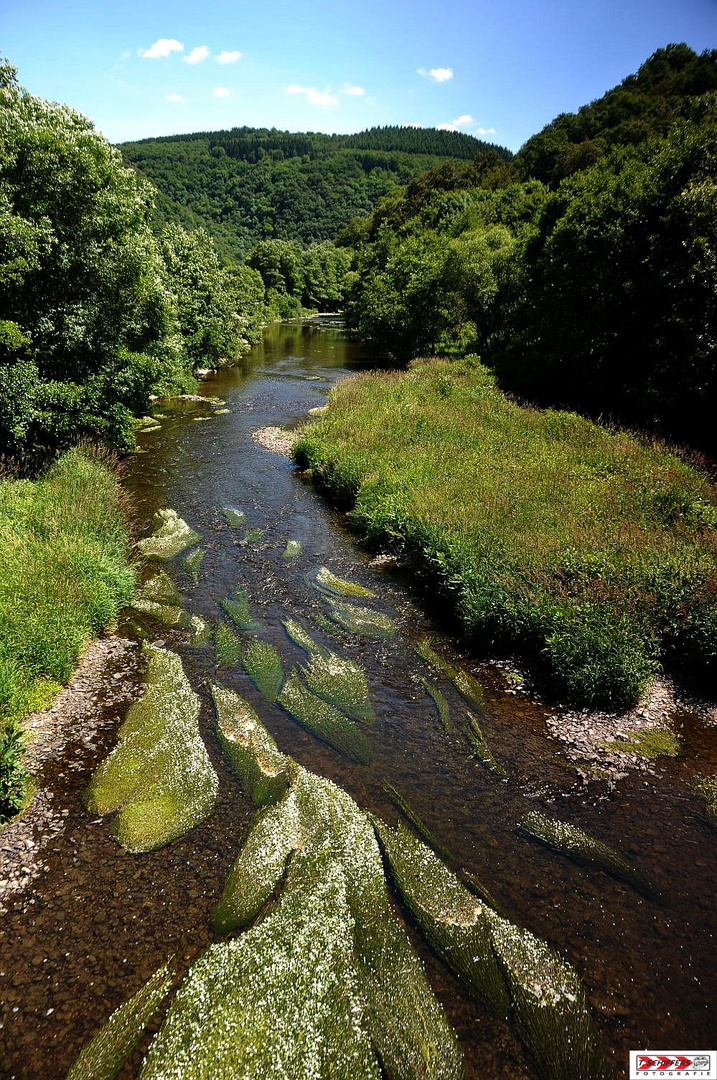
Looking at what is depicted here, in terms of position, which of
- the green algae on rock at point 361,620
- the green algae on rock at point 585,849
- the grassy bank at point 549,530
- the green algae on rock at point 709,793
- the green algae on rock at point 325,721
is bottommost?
the green algae on rock at point 325,721

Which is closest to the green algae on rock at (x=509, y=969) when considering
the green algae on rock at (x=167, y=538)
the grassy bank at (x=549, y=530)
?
the grassy bank at (x=549, y=530)

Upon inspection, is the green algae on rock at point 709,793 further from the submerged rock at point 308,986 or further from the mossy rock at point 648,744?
the submerged rock at point 308,986

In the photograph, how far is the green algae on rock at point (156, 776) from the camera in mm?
7125

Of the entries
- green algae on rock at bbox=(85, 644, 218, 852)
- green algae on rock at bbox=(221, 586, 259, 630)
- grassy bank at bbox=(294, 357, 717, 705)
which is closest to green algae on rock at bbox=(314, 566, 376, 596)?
grassy bank at bbox=(294, 357, 717, 705)

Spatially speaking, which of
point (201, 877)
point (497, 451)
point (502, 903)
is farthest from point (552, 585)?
point (497, 451)

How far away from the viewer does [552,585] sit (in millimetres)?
11156

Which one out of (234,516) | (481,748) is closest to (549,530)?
(481,748)

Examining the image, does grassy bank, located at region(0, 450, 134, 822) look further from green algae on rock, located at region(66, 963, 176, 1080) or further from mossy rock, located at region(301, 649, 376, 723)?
mossy rock, located at region(301, 649, 376, 723)

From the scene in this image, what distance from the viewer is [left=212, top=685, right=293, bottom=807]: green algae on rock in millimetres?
7801

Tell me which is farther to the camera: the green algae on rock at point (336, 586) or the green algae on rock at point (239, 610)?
the green algae on rock at point (336, 586)

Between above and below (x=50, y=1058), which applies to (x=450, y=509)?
above

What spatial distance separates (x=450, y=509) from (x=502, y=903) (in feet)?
32.5

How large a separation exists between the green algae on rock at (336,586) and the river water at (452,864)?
0.85m

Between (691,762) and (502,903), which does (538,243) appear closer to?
(691,762)
